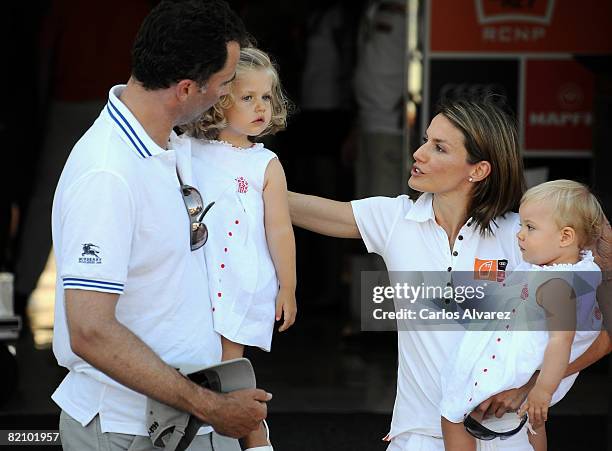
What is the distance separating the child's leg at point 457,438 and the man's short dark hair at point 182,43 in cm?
120

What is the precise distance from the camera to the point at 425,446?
328cm

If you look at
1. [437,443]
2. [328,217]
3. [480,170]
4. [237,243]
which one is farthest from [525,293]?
[237,243]

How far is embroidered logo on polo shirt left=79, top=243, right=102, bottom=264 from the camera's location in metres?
2.55

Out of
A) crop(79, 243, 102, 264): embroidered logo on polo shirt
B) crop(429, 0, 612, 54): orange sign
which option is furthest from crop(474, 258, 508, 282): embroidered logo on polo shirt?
crop(429, 0, 612, 54): orange sign

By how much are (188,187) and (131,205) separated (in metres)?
0.26

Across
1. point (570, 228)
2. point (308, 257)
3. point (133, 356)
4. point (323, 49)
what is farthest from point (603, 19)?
point (133, 356)

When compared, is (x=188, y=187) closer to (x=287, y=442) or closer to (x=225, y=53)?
(x=225, y=53)

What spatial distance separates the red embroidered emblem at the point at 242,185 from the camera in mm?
3436

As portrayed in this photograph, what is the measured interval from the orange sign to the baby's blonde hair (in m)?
3.07

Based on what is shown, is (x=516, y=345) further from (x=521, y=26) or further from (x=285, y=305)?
(x=521, y=26)

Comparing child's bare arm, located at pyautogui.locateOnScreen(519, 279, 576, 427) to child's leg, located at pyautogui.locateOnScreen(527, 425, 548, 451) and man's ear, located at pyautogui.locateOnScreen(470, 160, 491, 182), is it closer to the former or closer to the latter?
child's leg, located at pyautogui.locateOnScreen(527, 425, 548, 451)

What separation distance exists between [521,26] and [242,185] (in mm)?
3158

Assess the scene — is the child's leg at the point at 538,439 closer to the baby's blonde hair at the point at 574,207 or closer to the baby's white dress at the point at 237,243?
the baby's blonde hair at the point at 574,207

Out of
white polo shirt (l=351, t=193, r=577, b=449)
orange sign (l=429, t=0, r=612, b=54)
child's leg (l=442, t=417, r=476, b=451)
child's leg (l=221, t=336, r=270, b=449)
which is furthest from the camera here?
orange sign (l=429, t=0, r=612, b=54)
